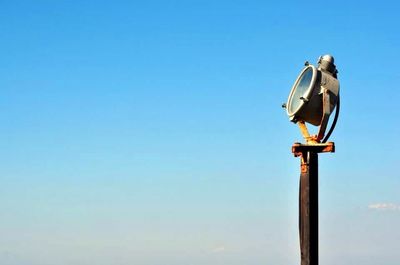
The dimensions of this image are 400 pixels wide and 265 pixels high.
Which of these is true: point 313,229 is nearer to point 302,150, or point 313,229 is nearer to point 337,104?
point 302,150

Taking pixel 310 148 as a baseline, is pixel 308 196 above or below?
below

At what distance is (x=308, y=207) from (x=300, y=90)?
2.22 metres

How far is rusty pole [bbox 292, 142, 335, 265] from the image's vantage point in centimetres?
1041

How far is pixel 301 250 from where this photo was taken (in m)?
10.5

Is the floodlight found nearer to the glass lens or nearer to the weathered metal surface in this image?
the glass lens

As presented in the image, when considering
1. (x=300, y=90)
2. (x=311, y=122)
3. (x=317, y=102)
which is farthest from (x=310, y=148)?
(x=300, y=90)

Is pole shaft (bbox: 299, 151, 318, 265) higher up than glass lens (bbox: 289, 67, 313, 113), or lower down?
lower down

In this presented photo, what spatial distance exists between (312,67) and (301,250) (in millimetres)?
3279

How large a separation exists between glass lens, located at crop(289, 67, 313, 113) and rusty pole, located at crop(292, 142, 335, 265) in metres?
0.91

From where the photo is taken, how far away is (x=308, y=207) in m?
10.6

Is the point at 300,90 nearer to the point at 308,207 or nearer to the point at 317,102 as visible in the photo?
the point at 317,102

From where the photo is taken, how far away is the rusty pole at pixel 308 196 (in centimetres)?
1041

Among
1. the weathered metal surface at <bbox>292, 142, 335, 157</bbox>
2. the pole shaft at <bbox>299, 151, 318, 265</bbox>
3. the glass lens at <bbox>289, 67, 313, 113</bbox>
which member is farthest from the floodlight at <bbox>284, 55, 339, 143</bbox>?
the pole shaft at <bbox>299, 151, 318, 265</bbox>

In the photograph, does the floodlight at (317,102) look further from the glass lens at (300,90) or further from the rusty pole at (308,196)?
A: the rusty pole at (308,196)
